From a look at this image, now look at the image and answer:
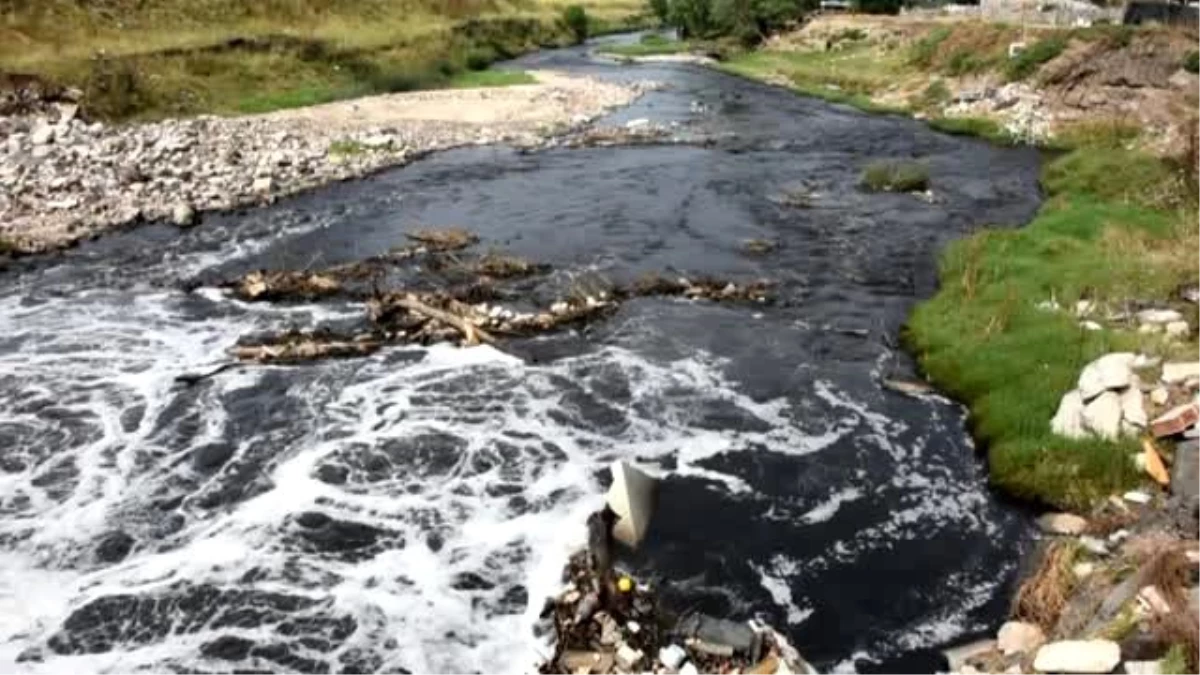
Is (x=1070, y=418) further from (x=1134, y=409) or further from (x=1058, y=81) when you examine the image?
(x=1058, y=81)

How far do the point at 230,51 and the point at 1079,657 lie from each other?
50259 mm

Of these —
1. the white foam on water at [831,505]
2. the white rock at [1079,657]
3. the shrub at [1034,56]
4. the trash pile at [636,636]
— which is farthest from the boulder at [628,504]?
the shrub at [1034,56]

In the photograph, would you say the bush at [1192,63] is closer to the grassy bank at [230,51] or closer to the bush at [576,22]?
the grassy bank at [230,51]

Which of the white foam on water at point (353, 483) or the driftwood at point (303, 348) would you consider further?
the driftwood at point (303, 348)

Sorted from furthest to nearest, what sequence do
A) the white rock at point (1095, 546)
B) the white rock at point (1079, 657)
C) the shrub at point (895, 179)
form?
the shrub at point (895, 179) < the white rock at point (1095, 546) < the white rock at point (1079, 657)

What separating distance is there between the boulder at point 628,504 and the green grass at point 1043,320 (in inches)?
212

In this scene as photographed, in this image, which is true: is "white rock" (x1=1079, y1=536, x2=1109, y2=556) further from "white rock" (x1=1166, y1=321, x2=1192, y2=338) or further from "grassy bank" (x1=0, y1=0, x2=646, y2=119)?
"grassy bank" (x1=0, y1=0, x2=646, y2=119)

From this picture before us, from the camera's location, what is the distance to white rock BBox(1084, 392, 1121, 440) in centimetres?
1477

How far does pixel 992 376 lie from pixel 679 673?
977 centimetres

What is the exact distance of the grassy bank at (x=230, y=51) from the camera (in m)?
42.4

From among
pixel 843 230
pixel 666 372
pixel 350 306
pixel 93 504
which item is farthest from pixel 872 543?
pixel 843 230

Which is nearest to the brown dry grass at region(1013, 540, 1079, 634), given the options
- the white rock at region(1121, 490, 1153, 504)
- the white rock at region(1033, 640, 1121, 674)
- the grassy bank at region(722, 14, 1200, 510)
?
the white rock at region(1033, 640, 1121, 674)

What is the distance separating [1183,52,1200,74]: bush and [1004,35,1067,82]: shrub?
5.56 metres

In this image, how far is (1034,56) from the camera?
4744 cm
